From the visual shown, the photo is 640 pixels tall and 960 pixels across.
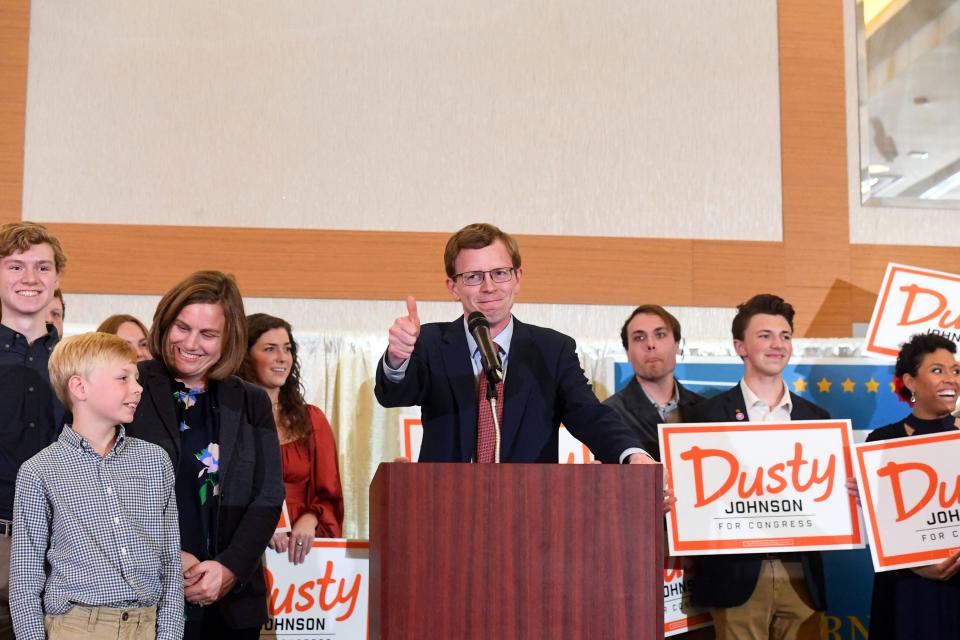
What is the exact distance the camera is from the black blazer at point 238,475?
114 inches

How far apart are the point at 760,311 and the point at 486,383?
206cm

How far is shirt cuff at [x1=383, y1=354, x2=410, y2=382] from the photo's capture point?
261 cm

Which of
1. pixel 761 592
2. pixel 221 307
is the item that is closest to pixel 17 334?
pixel 221 307

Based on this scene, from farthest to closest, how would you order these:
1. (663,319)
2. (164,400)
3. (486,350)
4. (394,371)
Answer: (663,319), (164,400), (394,371), (486,350)

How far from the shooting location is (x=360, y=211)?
5676mm

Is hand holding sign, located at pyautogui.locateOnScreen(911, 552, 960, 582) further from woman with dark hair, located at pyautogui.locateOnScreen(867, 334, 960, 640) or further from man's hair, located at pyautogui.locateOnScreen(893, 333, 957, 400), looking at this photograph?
man's hair, located at pyautogui.locateOnScreen(893, 333, 957, 400)

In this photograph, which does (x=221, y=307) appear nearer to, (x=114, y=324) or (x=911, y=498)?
(x=114, y=324)

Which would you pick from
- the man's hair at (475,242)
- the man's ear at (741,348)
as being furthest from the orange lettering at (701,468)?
the man's hair at (475,242)

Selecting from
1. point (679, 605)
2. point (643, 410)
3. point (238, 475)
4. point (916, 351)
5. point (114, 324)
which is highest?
point (114, 324)

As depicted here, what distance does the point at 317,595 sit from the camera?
12.9 ft

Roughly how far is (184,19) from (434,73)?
54.7 inches

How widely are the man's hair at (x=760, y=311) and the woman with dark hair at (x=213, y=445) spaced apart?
2.20 meters

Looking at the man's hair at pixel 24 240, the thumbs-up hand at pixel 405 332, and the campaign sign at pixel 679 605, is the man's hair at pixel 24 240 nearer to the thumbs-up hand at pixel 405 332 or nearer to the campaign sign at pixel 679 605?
the thumbs-up hand at pixel 405 332

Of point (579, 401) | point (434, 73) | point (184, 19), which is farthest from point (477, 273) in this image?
point (184, 19)
